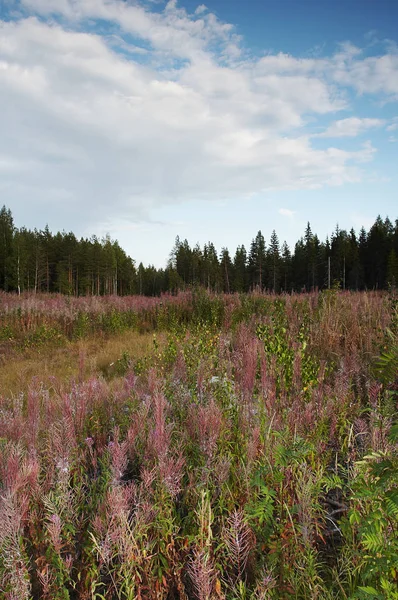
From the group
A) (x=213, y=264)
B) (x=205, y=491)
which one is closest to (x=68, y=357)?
(x=205, y=491)

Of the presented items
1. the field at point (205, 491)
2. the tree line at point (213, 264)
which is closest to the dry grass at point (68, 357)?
the field at point (205, 491)

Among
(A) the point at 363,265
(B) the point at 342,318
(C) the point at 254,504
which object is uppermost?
(A) the point at 363,265

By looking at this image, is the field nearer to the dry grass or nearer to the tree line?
the dry grass

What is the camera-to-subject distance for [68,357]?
28.3 ft

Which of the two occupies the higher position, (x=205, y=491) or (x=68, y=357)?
(x=205, y=491)

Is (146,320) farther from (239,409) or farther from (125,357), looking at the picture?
(239,409)

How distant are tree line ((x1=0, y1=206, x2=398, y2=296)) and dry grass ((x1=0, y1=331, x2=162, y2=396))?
126 feet

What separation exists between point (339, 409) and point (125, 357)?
14.5ft

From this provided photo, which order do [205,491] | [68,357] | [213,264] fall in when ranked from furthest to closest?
1. [213,264]
2. [68,357]
3. [205,491]

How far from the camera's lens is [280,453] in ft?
6.58

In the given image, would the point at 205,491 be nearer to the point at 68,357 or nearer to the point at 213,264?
the point at 68,357

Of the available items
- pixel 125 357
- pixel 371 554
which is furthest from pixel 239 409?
pixel 125 357

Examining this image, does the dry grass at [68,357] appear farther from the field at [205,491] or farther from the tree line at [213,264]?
the tree line at [213,264]

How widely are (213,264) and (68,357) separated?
64.3 meters
